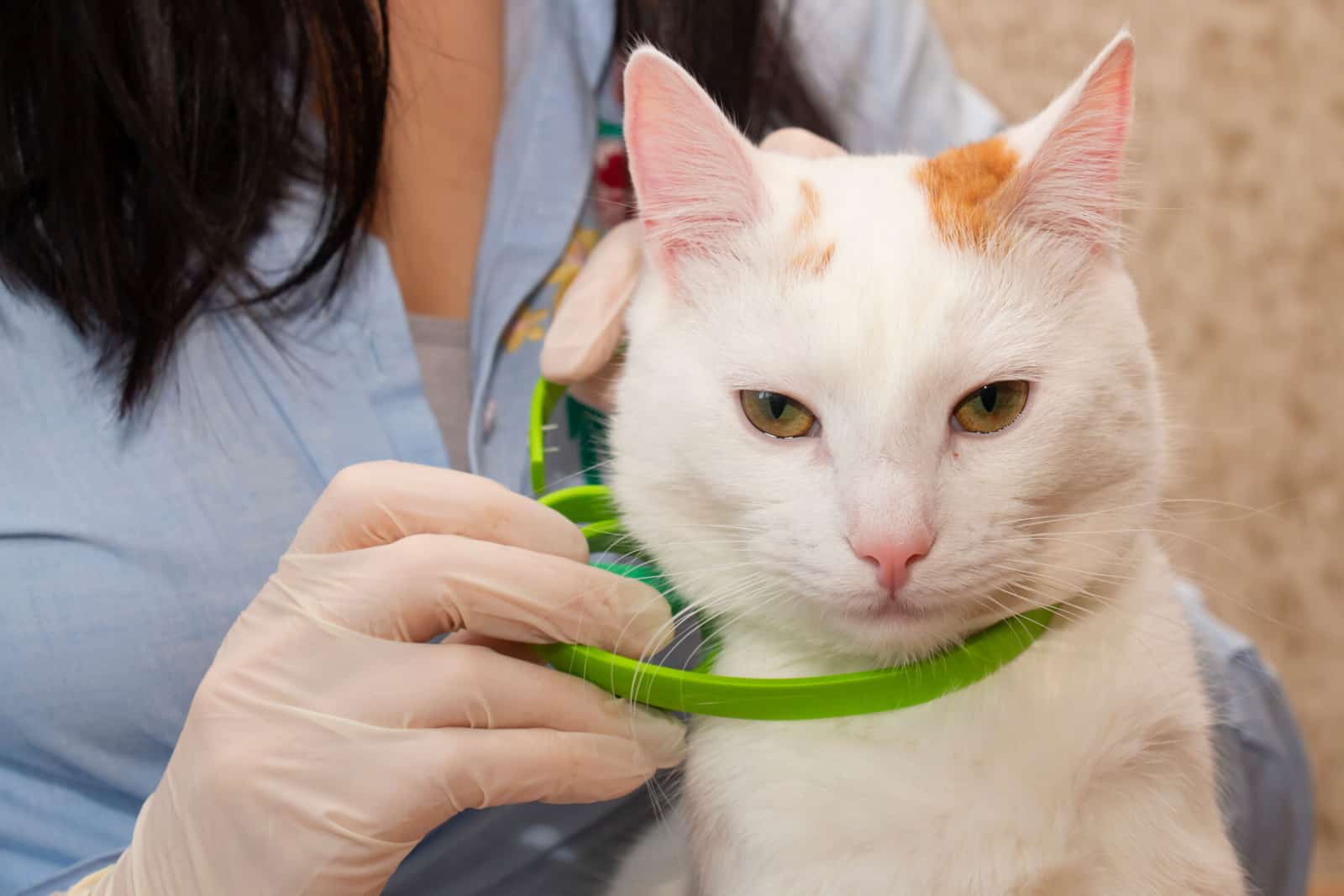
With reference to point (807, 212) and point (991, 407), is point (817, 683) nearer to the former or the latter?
point (991, 407)

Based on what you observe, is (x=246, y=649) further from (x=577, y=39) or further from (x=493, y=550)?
(x=577, y=39)

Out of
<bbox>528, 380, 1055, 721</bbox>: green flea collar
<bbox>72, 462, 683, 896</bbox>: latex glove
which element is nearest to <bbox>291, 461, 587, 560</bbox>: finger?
<bbox>72, 462, 683, 896</bbox>: latex glove

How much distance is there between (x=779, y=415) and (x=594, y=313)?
350mm

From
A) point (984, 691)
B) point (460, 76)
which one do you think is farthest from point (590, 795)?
point (460, 76)

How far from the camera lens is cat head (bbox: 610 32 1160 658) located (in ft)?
2.34

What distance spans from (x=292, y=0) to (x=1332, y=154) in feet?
7.51

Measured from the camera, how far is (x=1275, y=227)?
2355mm

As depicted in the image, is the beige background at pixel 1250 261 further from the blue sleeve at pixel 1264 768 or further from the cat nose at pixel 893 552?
the cat nose at pixel 893 552

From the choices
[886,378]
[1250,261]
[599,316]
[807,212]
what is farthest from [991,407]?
[1250,261]

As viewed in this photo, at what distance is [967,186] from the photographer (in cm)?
82

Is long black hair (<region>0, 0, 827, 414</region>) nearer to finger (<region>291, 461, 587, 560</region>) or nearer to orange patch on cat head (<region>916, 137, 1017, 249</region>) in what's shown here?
finger (<region>291, 461, 587, 560</region>)

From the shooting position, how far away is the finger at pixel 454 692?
0.82 m

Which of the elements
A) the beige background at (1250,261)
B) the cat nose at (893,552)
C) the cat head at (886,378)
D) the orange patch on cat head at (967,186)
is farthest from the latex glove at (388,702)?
the beige background at (1250,261)

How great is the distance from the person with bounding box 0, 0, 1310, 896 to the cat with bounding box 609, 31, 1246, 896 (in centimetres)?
13
